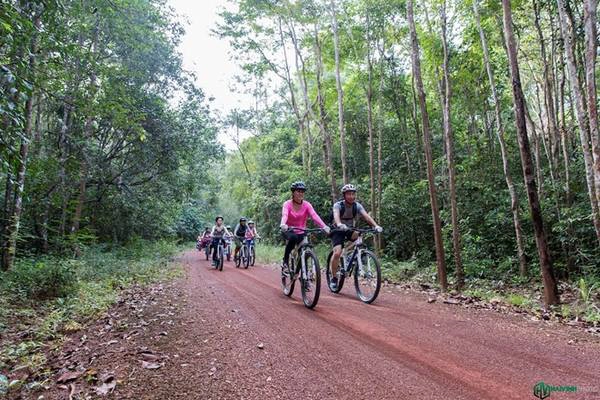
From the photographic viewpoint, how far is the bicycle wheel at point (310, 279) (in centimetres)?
597

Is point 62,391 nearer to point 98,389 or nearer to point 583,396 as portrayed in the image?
point 98,389

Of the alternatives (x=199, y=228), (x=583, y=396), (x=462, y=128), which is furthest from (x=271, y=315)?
(x=199, y=228)

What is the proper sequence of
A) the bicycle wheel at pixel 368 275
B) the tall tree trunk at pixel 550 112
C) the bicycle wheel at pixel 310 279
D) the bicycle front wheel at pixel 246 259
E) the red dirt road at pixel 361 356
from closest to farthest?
the red dirt road at pixel 361 356
the bicycle wheel at pixel 310 279
the bicycle wheel at pixel 368 275
the tall tree trunk at pixel 550 112
the bicycle front wheel at pixel 246 259

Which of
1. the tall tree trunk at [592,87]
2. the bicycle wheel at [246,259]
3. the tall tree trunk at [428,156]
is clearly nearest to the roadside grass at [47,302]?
the bicycle wheel at [246,259]

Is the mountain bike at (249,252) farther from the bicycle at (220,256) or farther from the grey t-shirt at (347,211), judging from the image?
the grey t-shirt at (347,211)

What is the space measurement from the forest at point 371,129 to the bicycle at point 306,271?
3.53m

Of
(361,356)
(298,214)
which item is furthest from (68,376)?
(298,214)

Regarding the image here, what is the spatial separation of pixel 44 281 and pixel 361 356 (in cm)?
696

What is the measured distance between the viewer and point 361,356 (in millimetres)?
3826

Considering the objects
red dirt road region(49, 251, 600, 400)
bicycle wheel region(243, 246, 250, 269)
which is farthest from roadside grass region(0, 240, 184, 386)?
bicycle wheel region(243, 246, 250, 269)

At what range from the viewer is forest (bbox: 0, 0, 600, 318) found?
7.69 metres

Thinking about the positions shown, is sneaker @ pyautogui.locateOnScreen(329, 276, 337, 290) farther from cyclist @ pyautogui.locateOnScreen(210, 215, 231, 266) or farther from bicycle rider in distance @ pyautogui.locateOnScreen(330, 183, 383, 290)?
cyclist @ pyautogui.locateOnScreen(210, 215, 231, 266)

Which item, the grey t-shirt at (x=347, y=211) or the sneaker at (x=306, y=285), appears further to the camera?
the grey t-shirt at (x=347, y=211)

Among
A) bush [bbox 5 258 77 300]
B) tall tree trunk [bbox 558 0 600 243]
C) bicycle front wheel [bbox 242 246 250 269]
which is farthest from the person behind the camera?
bicycle front wheel [bbox 242 246 250 269]
